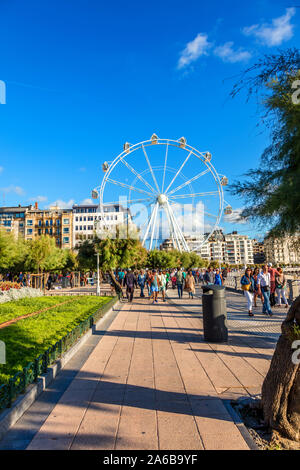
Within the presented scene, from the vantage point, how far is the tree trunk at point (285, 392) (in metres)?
3.58

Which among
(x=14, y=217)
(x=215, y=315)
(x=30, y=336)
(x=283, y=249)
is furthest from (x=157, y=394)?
(x=14, y=217)

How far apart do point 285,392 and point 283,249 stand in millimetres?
1588

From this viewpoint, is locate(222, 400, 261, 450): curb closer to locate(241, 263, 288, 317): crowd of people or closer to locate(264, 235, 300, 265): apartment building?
locate(264, 235, 300, 265): apartment building

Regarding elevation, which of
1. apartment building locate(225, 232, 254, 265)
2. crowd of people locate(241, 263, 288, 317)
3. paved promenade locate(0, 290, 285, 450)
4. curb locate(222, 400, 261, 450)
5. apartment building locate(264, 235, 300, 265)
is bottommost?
paved promenade locate(0, 290, 285, 450)

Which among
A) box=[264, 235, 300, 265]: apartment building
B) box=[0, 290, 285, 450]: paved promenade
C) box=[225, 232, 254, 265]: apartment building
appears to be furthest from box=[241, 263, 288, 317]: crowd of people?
box=[225, 232, 254, 265]: apartment building

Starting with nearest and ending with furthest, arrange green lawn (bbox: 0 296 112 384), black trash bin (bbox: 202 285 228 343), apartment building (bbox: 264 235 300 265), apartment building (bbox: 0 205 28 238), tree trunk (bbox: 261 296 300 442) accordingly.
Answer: tree trunk (bbox: 261 296 300 442) → apartment building (bbox: 264 235 300 265) → green lawn (bbox: 0 296 112 384) → black trash bin (bbox: 202 285 228 343) → apartment building (bbox: 0 205 28 238)

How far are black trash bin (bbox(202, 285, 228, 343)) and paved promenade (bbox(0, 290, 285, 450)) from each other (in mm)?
288

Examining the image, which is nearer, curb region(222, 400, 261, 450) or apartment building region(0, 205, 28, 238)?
curb region(222, 400, 261, 450)

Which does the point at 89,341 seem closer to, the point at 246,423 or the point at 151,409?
the point at 151,409

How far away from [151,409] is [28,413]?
164 centimetres

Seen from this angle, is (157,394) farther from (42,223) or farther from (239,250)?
(239,250)

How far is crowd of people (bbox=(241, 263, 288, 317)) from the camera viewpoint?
12.4 m
